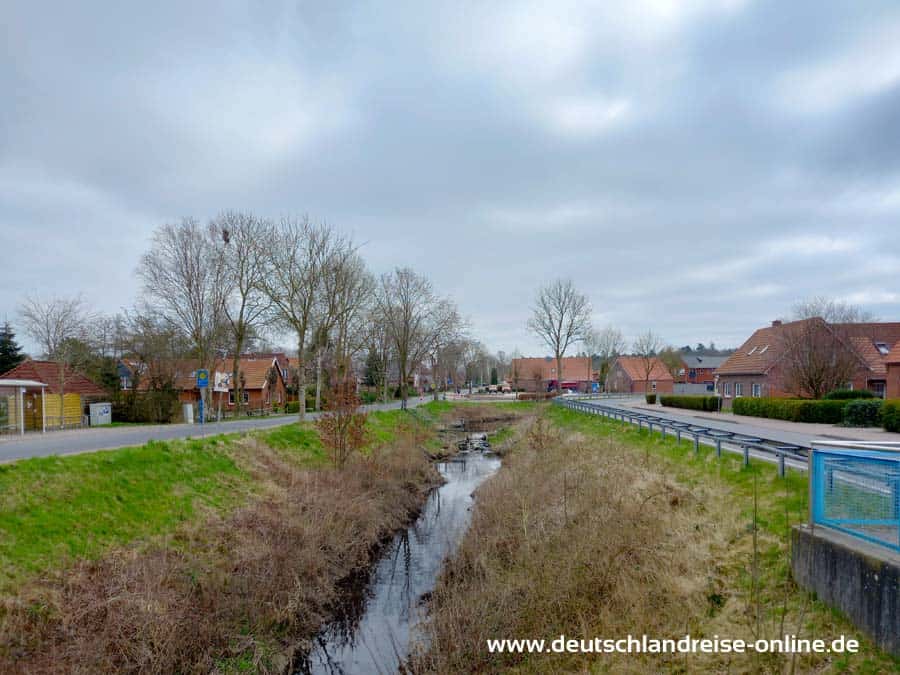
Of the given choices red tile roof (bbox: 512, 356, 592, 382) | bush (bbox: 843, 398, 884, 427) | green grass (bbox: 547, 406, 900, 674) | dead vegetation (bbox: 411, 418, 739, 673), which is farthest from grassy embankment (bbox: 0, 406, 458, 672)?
red tile roof (bbox: 512, 356, 592, 382)

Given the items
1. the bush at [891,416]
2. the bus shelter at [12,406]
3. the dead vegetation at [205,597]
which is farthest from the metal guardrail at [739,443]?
the bus shelter at [12,406]

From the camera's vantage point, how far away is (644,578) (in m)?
7.64

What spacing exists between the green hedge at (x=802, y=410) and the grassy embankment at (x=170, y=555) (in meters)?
18.4

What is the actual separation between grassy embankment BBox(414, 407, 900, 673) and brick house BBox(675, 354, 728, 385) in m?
78.6

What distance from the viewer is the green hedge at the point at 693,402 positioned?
35.5m

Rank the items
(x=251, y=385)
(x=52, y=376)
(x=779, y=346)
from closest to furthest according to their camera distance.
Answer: (x=52, y=376) → (x=779, y=346) → (x=251, y=385)

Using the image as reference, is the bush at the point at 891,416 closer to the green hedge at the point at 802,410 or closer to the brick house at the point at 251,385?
the green hedge at the point at 802,410

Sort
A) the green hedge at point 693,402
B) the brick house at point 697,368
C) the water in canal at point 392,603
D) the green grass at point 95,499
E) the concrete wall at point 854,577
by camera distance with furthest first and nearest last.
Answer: the brick house at point 697,368 → the green hedge at point 693,402 → the green grass at point 95,499 → the water in canal at point 392,603 → the concrete wall at point 854,577

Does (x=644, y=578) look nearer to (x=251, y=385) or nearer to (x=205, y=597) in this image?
(x=205, y=597)

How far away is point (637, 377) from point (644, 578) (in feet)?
248

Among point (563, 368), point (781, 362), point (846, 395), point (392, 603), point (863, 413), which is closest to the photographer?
point (392, 603)

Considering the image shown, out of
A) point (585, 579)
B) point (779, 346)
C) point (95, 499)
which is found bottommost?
point (585, 579)

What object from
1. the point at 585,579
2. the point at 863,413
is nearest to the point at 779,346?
the point at 863,413

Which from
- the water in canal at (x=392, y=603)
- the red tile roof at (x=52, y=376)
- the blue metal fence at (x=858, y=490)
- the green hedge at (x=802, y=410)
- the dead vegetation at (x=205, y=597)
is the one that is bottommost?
the water in canal at (x=392, y=603)
